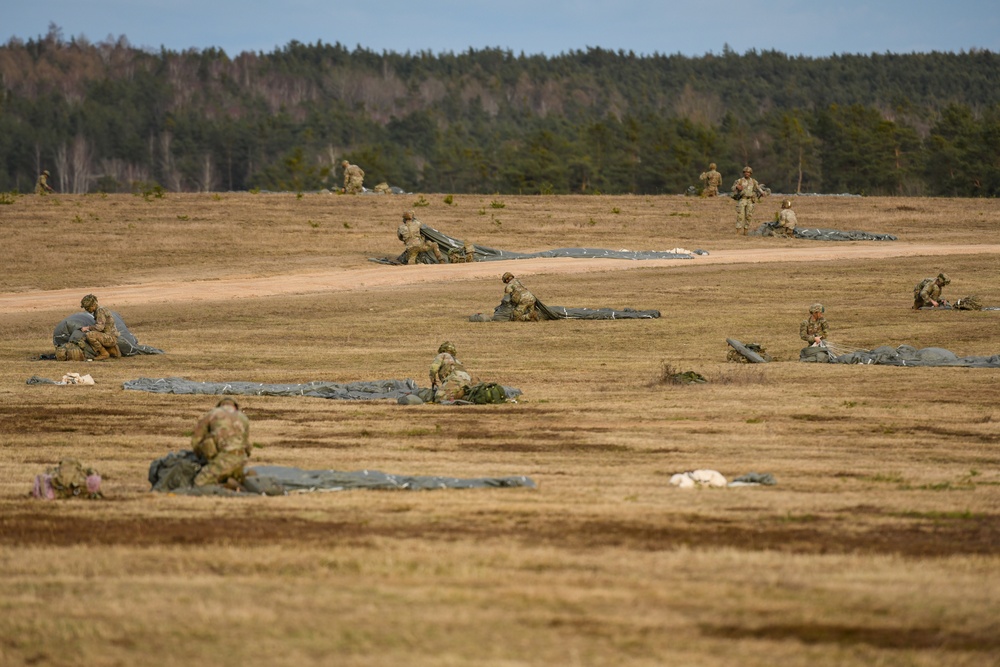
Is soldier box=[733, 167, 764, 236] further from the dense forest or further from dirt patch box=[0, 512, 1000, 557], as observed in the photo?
dirt patch box=[0, 512, 1000, 557]

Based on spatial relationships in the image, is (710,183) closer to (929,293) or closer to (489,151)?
(929,293)

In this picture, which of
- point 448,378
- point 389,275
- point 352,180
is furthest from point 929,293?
point 352,180

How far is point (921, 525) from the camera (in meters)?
13.3

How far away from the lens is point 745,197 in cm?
5675

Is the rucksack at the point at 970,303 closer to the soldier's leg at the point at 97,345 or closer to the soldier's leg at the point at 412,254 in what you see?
the soldier's leg at the point at 412,254

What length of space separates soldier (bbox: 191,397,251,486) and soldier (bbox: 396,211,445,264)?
107 feet

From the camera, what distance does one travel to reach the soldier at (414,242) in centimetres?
4869

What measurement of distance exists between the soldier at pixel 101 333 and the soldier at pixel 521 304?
34.4 feet

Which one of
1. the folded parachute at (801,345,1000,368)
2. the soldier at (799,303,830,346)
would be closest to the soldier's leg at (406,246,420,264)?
the soldier at (799,303,830,346)

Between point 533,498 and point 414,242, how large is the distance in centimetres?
3525

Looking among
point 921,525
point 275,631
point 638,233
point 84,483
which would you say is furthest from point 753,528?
point 638,233

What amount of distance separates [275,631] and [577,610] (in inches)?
85.7

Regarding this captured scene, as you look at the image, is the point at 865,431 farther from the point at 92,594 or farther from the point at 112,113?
the point at 112,113

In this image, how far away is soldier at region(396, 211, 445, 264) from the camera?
48688mm
